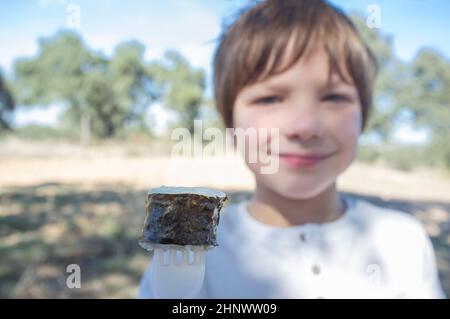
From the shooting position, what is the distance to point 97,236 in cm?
143

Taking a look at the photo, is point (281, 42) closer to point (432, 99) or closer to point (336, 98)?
point (336, 98)

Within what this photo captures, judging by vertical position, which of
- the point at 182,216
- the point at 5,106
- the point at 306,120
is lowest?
the point at 182,216

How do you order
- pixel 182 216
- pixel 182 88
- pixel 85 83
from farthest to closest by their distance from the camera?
1. pixel 85 83
2. pixel 182 88
3. pixel 182 216

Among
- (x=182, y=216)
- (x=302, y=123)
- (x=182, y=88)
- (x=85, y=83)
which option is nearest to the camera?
(x=182, y=216)

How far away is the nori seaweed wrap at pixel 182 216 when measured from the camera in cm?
37

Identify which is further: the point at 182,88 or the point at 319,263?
the point at 182,88

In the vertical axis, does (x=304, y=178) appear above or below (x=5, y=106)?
below

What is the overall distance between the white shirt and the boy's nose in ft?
0.52

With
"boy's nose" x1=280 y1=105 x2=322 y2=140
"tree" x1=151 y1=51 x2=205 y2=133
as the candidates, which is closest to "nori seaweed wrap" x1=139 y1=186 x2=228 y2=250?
"boy's nose" x1=280 y1=105 x2=322 y2=140

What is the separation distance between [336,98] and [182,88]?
532mm

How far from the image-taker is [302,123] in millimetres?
566

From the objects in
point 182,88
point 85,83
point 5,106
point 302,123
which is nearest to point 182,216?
point 302,123

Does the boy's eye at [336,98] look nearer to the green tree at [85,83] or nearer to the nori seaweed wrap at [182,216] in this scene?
the nori seaweed wrap at [182,216]

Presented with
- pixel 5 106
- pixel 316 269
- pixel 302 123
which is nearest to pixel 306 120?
pixel 302 123
